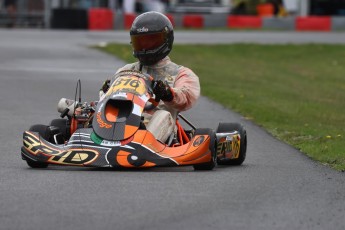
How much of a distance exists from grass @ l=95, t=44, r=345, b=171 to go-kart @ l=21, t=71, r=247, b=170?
1354 millimetres

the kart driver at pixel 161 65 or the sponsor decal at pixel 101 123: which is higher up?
the kart driver at pixel 161 65

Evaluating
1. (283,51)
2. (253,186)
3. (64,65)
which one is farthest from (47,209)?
(283,51)

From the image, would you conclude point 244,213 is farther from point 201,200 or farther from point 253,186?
point 253,186

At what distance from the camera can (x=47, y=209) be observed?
22.4ft

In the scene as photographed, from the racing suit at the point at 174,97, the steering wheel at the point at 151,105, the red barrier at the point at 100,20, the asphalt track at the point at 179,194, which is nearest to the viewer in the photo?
the asphalt track at the point at 179,194

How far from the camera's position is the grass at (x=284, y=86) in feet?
41.5

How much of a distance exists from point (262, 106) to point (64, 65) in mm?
7040

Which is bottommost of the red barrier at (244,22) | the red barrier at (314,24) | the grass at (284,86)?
the red barrier at (244,22)

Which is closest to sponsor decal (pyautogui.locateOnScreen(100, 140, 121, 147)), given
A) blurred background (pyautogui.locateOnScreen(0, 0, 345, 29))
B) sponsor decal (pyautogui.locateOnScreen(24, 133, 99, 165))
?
sponsor decal (pyautogui.locateOnScreen(24, 133, 99, 165))

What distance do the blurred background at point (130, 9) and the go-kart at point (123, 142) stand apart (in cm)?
2635

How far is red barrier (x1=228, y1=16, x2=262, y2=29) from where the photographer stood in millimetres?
40312

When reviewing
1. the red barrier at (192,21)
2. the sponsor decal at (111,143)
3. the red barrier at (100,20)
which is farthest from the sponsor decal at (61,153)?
the red barrier at (192,21)

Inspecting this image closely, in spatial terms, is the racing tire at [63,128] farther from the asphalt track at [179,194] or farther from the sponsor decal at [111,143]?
the sponsor decal at [111,143]

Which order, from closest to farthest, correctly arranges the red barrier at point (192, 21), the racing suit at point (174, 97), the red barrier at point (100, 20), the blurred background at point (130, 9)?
1. the racing suit at point (174, 97)
2. the blurred background at point (130, 9)
3. the red barrier at point (100, 20)
4. the red barrier at point (192, 21)
